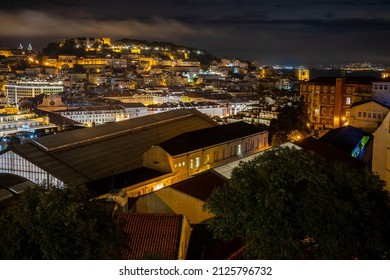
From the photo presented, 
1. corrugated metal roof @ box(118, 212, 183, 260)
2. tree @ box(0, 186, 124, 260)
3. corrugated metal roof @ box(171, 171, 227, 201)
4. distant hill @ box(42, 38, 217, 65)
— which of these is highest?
distant hill @ box(42, 38, 217, 65)

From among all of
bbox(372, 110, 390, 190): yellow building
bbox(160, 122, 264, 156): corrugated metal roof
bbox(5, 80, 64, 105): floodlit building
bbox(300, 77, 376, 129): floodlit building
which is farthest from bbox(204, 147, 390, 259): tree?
bbox(5, 80, 64, 105): floodlit building

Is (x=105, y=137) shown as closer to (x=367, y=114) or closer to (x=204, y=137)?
(x=204, y=137)

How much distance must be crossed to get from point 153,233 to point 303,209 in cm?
158

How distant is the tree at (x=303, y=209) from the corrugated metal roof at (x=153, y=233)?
0.65 metres

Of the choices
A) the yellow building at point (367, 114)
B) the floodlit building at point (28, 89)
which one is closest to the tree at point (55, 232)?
the yellow building at point (367, 114)

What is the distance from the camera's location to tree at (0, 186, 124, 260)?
2680mm

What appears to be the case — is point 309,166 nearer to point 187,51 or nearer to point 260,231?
point 260,231

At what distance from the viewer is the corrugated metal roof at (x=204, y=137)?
378 inches

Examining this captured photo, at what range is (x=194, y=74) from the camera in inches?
2073

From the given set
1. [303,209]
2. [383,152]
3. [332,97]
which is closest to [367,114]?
[332,97]

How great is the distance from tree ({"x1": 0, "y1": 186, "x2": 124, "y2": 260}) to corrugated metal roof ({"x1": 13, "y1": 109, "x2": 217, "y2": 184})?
17.6 feet

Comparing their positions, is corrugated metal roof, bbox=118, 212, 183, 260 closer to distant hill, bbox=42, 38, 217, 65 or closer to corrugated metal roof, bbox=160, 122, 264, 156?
corrugated metal roof, bbox=160, 122, 264, 156

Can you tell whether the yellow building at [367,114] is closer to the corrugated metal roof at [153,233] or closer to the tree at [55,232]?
the corrugated metal roof at [153,233]

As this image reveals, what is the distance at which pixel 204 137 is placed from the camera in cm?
1060
